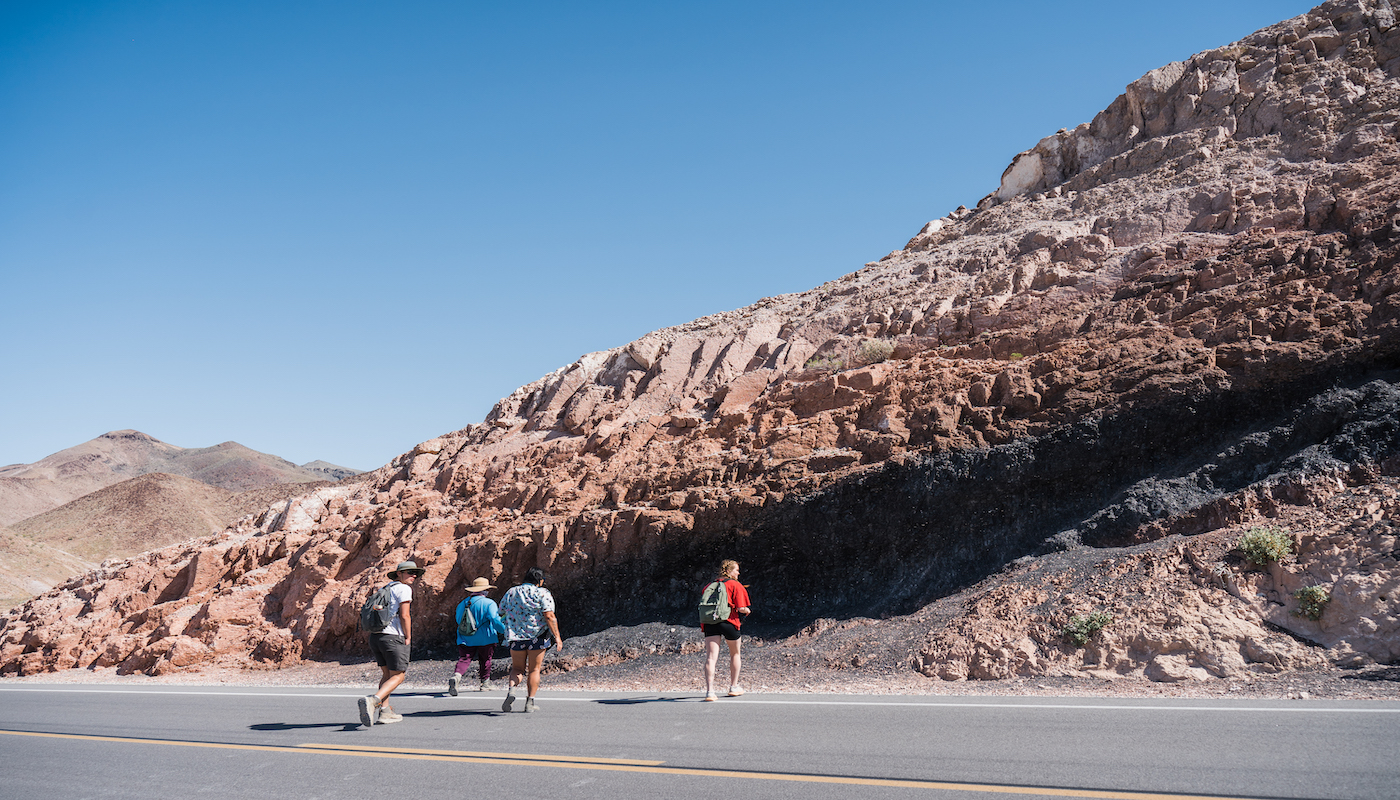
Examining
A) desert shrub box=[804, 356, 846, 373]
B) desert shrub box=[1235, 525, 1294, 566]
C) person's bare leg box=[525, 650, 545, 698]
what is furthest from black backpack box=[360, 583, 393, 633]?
desert shrub box=[804, 356, 846, 373]

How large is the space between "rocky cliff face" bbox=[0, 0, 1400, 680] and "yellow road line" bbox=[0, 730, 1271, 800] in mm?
4770

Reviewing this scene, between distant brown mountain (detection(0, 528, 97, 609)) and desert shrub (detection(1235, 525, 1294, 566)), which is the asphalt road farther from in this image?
distant brown mountain (detection(0, 528, 97, 609))

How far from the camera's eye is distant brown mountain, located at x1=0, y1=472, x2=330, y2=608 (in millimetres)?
52219

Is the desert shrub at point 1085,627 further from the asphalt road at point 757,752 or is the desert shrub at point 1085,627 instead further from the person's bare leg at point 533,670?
the person's bare leg at point 533,670

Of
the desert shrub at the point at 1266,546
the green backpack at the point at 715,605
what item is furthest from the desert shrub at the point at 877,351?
the green backpack at the point at 715,605

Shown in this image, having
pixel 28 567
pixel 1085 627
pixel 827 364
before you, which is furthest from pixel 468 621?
pixel 28 567

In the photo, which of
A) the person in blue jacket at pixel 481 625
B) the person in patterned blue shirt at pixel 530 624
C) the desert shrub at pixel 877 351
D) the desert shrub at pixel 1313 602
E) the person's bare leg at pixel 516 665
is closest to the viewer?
the desert shrub at pixel 1313 602

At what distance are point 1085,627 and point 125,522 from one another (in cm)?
7161

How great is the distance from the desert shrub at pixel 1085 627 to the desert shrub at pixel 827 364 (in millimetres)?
9355

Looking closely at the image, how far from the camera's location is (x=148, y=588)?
70.6 ft

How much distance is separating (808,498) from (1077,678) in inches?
228

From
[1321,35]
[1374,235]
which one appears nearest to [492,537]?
[1374,235]

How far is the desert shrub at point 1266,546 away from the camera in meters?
9.22

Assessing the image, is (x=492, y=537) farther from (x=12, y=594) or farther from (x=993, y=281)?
(x=12, y=594)
